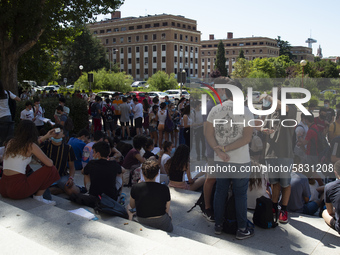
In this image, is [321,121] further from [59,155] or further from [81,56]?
[81,56]

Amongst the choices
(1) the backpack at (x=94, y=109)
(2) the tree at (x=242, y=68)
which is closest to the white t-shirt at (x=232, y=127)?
(1) the backpack at (x=94, y=109)

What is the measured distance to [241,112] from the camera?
429 cm

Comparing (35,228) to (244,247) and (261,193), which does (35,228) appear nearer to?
(244,247)

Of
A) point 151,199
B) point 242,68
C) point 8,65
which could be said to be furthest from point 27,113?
point 242,68

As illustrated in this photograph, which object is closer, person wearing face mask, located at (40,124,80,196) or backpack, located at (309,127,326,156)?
person wearing face mask, located at (40,124,80,196)

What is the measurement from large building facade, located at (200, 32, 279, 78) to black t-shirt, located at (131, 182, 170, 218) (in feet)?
403

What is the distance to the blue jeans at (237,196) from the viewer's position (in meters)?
4.34

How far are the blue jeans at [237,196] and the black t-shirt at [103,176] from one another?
168 cm

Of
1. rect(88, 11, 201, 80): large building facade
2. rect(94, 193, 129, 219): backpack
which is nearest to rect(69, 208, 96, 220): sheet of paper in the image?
rect(94, 193, 129, 219): backpack

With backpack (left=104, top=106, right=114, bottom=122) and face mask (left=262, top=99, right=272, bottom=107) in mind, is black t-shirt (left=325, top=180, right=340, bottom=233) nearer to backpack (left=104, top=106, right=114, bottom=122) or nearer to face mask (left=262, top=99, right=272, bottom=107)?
face mask (left=262, top=99, right=272, bottom=107)

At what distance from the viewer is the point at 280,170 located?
493cm

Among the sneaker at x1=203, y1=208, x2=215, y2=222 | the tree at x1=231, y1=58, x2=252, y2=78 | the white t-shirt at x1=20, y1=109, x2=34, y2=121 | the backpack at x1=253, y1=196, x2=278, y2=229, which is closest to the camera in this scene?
the backpack at x1=253, y1=196, x2=278, y2=229

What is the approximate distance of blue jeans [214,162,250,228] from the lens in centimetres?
434

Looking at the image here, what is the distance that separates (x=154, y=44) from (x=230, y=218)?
91182mm
